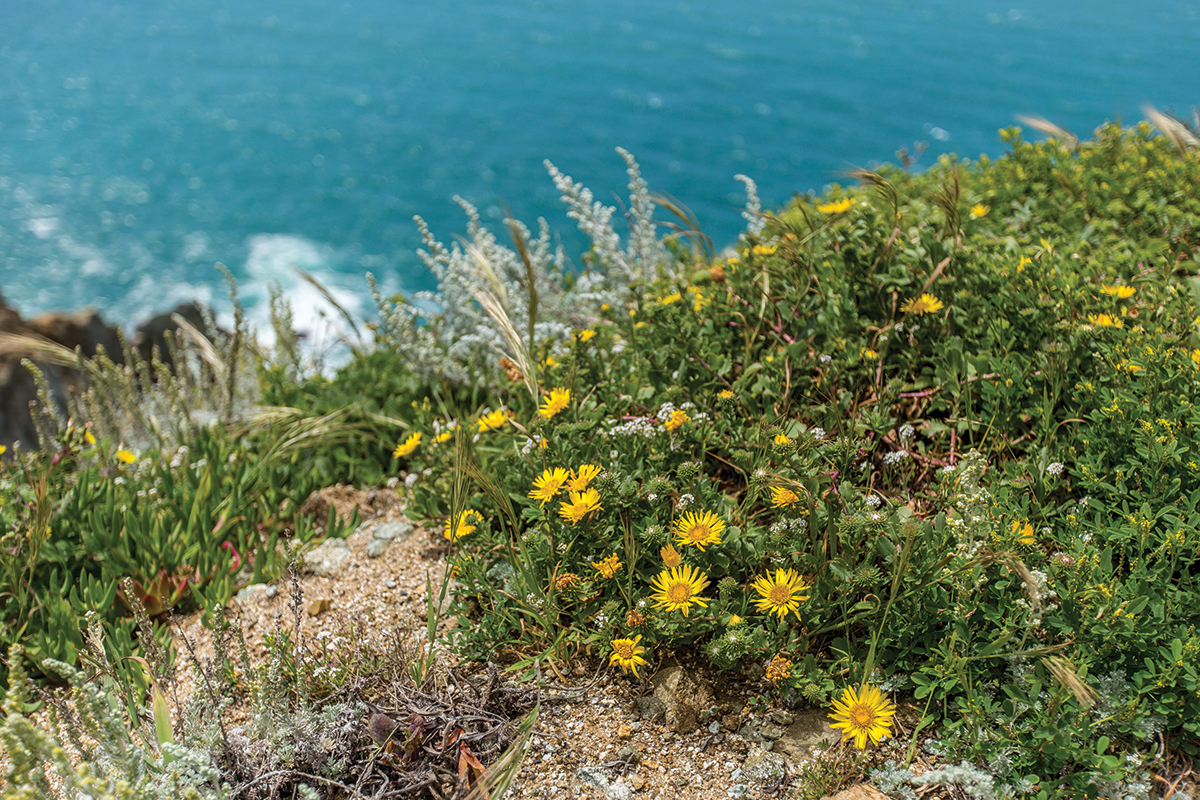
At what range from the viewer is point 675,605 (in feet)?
6.18

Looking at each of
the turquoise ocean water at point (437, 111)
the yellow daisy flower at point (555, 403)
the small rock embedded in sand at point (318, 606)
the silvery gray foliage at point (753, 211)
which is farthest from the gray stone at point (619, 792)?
the turquoise ocean water at point (437, 111)

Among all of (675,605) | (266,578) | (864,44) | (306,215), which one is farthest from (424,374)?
(864,44)

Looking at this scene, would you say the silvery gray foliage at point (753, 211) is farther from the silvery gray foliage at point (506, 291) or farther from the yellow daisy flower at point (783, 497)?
Answer: the yellow daisy flower at point (783, 497)

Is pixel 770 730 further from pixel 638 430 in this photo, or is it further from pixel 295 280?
pixel 295 280

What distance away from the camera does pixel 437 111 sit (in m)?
21.8

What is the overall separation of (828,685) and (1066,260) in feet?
7.16

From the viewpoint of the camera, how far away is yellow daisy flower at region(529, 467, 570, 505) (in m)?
2.10

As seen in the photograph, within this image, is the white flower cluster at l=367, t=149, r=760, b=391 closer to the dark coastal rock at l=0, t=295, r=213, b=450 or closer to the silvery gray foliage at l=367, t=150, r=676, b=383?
the silvery gray foliage at l=367, t=150, r=676, b=383

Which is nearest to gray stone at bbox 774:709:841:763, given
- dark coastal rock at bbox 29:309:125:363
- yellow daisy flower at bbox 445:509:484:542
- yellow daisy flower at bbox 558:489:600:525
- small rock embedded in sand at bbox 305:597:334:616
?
yellow daisy flower at bbox 558:489:600:525

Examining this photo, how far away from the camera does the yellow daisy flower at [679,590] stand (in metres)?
1.89

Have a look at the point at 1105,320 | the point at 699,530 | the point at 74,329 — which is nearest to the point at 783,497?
the point at 699,530

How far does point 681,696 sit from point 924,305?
1.50 metres

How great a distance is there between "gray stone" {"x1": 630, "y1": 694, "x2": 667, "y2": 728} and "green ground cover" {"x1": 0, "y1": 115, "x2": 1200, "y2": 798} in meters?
0.08

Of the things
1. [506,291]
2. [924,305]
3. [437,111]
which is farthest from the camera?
[437,111]
